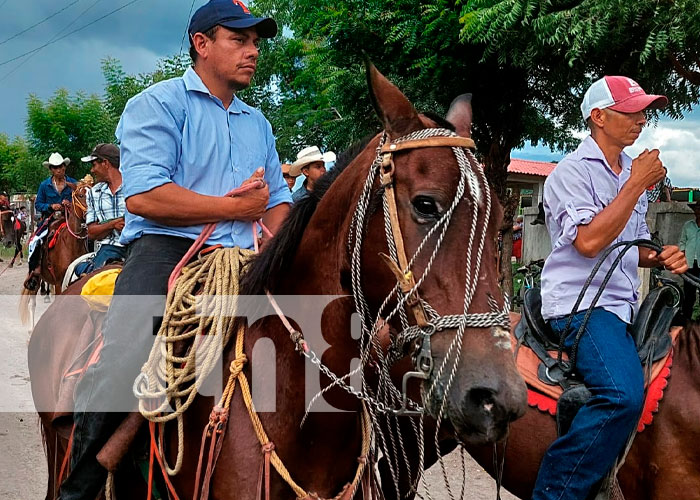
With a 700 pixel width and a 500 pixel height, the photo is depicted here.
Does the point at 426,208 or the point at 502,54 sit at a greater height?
the point at 502,54

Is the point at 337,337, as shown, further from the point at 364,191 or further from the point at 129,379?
the point at 129,379

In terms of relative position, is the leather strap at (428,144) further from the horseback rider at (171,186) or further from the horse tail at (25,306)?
the horse tail at (25,306)

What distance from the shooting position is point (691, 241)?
8.45 meters

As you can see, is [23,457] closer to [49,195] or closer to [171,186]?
[171,186]

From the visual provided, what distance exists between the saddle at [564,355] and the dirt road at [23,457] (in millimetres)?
1755

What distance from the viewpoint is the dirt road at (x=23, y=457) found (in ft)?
15.0

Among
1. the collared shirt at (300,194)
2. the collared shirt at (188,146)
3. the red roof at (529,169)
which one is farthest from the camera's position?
the red roof at (529,169)

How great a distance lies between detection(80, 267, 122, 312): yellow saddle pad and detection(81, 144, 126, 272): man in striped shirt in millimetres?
3393

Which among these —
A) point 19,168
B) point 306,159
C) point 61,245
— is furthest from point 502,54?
point 19,168

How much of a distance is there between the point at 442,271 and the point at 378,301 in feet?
0.87

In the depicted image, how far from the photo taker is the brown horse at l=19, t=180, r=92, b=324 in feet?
28.3

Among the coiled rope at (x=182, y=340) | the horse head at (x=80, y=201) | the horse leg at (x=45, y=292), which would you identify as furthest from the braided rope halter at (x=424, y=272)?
the horse leg at (x=45, y=292)

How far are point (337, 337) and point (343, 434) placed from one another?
354mm

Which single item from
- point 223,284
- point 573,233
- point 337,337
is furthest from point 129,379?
point 573,233
